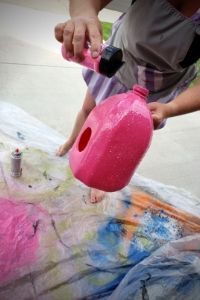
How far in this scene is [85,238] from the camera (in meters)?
1.01

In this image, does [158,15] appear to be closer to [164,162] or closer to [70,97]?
[164,162]

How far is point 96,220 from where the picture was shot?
107 centimetres

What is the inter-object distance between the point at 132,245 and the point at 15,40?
64.0 inches

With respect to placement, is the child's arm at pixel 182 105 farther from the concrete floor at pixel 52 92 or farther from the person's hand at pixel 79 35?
the concrete floor at pixel 52 92

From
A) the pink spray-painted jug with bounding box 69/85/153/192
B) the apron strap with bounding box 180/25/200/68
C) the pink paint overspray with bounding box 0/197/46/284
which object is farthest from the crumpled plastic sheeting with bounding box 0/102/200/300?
the apron strap with bounding box 180/25/200/68

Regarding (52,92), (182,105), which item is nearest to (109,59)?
(182,105)

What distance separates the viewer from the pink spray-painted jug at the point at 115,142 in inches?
28.1

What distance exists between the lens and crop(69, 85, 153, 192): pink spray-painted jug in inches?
28.1

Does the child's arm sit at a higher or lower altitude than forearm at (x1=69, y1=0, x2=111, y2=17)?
lower

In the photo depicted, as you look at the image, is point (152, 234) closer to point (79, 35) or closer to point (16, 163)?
point (16, 163)

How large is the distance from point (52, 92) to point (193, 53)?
1.04 m

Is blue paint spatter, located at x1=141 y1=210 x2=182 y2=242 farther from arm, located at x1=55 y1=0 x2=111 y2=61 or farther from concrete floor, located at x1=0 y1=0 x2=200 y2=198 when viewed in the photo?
arm, located at x1=55 y1=0 x2=111 y2=61

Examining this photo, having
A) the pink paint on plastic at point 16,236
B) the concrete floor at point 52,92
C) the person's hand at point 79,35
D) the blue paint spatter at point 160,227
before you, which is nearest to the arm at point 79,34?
Answer: the person's hand at point 79,35

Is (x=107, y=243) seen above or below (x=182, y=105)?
below
